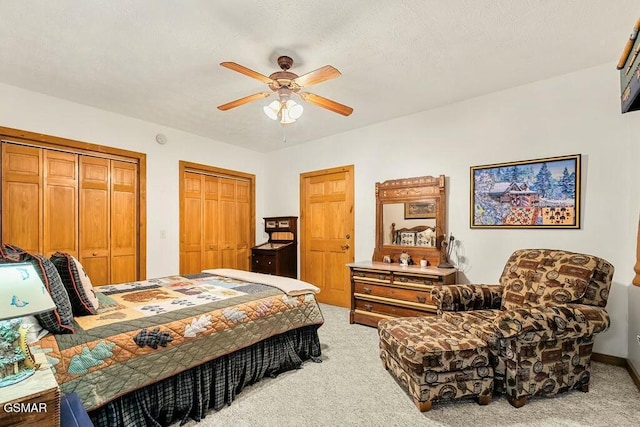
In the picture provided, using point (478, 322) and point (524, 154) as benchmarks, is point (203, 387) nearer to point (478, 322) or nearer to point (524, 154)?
point (478, 322)

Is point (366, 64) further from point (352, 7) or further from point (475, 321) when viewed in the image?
point (475, 321)

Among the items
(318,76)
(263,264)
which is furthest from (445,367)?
(263,264)

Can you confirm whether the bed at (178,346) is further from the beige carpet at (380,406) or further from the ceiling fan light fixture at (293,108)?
the ceiling fan light fixture at (293,108)

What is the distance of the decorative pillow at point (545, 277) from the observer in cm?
224

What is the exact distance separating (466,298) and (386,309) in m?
1.04

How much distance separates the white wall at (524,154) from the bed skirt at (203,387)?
6.75ft

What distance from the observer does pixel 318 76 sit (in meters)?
2.21

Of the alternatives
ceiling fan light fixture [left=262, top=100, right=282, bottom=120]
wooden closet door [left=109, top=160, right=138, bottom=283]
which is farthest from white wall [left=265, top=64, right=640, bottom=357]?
wooden closet door [left=109, top=160, right=138, bottom=283]

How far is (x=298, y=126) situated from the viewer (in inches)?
167

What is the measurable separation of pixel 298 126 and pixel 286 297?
2542 mm

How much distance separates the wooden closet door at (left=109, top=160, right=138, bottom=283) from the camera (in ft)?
12.4

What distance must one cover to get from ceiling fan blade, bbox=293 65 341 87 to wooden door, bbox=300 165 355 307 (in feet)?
7.27

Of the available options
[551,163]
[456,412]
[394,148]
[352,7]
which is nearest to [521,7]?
[352,7]

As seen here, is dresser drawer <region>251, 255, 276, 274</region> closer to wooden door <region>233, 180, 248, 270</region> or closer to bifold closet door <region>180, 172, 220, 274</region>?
wooden door <region>233, 180, 248, 270</region>
